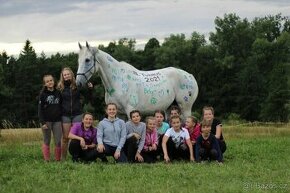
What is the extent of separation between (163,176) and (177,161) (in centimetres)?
223

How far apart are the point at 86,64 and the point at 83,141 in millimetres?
1975

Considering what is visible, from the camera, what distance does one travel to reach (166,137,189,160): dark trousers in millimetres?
10359

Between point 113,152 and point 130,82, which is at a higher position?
point 130,82

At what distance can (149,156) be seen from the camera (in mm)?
10375

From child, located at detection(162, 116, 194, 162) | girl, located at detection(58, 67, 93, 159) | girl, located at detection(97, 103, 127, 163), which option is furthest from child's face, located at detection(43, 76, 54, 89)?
child, located at detection(162, 116, 194, 162)

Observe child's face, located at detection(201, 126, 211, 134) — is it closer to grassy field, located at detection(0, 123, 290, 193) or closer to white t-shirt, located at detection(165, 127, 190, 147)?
white t-shirt, located at detection(165, 127, 190, 147)

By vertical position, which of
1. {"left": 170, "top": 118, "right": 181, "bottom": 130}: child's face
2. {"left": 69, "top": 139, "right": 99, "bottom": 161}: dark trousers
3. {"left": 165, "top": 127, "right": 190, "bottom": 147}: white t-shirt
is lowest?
{"left": 69, "top": 139, "right": 99, "bottom": 161}: dark trousers

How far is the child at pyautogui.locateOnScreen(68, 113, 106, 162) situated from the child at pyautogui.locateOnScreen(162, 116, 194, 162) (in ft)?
4.33

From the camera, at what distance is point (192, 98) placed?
44.1 feet

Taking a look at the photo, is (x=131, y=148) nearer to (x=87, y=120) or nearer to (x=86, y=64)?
(x=87, y=120)

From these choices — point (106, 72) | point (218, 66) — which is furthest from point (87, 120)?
point (218, 66)

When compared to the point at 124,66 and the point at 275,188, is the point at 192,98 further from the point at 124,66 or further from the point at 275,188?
the point at 275,188

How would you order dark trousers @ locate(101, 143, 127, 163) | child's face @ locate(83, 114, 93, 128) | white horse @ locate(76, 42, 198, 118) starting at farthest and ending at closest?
white horse @ locate(76, 42, 198, 118) < child's face @ locate(83, 114, 93, 128) < dark trousers @ locate(101, 143, 127, 163)

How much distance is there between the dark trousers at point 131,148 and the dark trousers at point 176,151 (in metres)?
0.65
